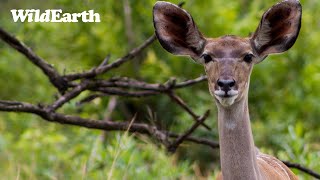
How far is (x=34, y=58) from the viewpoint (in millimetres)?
6578

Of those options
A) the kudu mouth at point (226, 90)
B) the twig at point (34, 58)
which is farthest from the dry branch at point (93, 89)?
the kudu mouth at point (226, 90)

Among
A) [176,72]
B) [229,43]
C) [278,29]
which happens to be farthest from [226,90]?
[176,72]

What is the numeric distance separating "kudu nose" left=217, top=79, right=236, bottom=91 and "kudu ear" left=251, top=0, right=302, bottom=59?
1.66 ft

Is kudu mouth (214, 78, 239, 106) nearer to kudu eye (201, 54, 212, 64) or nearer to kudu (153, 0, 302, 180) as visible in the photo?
kudu (153, 0, 302, 180)

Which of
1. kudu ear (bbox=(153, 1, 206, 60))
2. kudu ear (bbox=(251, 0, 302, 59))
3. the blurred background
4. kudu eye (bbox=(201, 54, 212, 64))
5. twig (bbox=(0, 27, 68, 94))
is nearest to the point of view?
kudu eye (bbox=(201, 54, 212, 64))

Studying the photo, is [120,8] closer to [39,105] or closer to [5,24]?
[5,24]

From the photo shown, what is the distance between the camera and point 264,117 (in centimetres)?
1084

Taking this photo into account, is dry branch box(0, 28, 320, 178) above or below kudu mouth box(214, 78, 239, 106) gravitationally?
below

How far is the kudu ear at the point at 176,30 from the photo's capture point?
5.59m

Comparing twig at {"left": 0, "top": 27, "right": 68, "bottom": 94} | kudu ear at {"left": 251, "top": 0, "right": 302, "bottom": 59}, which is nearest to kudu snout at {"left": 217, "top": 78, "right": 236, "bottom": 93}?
kudu ear at {"left": 251, "top": 0, "right": 302, "bottom": 59}

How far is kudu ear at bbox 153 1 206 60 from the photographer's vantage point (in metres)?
5.59

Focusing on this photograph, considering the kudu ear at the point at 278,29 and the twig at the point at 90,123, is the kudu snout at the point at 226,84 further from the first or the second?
the twig at the point at 90,123

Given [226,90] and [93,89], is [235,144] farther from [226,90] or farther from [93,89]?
[93,89]

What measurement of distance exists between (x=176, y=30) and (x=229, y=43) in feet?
1.47
